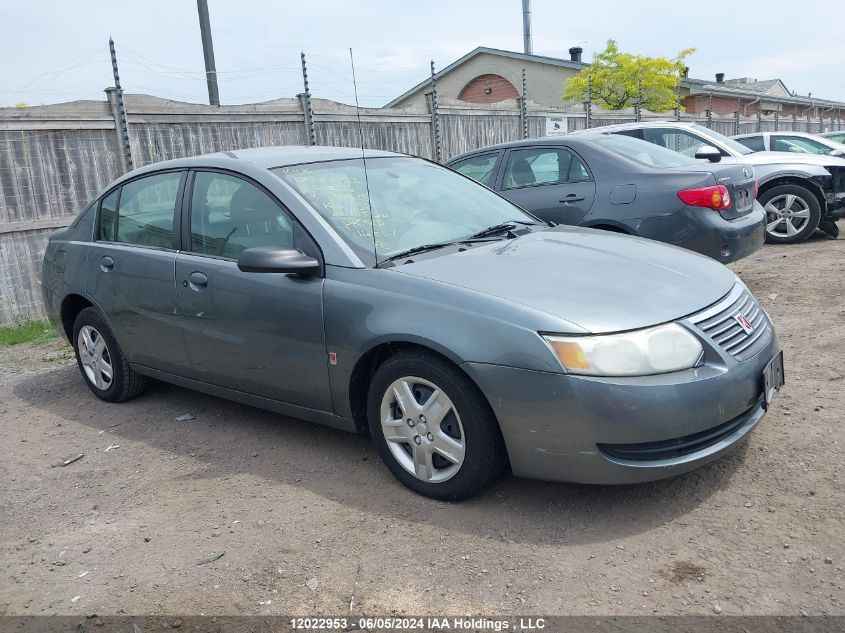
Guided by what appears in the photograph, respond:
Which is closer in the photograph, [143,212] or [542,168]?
[143,212]

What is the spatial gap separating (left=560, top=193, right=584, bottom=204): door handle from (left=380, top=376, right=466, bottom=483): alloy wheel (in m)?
3.89

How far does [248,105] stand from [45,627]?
319 inches

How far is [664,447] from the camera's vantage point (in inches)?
123

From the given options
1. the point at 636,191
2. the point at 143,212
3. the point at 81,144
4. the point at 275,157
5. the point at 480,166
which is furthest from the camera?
the point at 81,144

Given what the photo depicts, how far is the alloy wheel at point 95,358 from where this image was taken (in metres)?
5.25

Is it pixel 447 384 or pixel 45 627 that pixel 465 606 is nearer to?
pixel 447 384

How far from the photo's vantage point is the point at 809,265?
856cm

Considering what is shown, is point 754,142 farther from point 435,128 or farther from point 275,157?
point 275,157

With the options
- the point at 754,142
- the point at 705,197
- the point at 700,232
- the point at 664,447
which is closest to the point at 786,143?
the point at 754,142

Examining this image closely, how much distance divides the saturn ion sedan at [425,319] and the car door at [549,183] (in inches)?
88.2

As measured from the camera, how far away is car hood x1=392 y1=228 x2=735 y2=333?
3201 mm

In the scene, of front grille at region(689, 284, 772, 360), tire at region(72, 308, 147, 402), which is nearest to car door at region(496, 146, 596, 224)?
front grille at region(689, 284, 772, 360)

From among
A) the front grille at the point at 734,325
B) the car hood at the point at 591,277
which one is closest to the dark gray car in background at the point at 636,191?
the car hood at the point at 591,277

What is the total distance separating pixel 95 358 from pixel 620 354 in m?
3.79
